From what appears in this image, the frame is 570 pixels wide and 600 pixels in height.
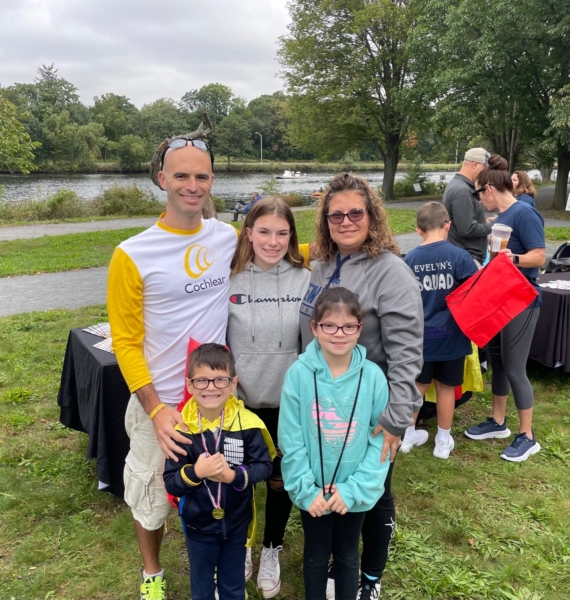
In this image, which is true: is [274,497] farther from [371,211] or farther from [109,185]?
[109,185]

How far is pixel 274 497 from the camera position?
92.5 inches

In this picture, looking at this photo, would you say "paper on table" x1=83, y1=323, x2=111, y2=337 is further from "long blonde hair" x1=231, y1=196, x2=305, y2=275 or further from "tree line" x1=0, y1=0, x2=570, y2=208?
"tree line" x1=0, y1=0, x2=570, y2=208

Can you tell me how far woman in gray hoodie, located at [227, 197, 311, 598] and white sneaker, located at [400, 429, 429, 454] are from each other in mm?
1932

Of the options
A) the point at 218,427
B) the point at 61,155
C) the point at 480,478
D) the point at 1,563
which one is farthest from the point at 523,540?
the point at 61,155

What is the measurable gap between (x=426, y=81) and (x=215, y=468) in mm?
23818

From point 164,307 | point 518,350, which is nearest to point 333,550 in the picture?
point 164,307

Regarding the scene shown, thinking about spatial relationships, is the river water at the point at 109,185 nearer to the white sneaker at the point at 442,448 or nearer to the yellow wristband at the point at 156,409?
the white sneaker at the point at 442,448

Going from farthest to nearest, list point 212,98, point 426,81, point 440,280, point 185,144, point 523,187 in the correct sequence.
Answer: point 212,98 < point 426,81 < point 523,187 < point 440,280 < point 185,144

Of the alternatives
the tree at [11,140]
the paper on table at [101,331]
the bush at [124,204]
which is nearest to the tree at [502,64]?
the bush at [124,204]

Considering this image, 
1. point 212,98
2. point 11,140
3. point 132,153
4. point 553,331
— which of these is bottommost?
point 553,331

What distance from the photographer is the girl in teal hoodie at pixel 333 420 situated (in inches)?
73.1

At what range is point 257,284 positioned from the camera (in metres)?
2.13

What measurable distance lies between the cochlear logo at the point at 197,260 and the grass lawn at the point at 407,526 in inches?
63.9

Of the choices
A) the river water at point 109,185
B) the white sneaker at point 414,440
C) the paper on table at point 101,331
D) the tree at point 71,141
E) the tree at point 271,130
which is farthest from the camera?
the tree at point 271,130
